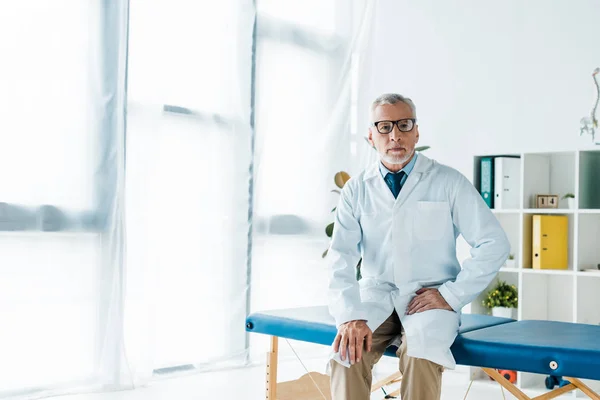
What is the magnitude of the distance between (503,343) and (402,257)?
0.44 m

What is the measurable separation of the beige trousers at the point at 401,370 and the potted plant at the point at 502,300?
1.61 metres

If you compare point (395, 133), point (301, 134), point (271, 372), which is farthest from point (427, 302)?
point (301, 134)

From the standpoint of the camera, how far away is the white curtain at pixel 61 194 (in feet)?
9.74

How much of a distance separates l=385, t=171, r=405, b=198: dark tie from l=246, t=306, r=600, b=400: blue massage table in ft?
1.50

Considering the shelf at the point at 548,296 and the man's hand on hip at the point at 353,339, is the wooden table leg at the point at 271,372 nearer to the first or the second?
the man's hand on hip at the point at 353,339

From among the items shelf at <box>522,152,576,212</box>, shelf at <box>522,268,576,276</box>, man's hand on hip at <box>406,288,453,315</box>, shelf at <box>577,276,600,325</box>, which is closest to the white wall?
shelf at <box>522,152,576,212</box>

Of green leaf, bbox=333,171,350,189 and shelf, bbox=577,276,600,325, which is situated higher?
green leaf, bbox=333,171,350,189

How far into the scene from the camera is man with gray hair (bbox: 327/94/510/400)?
209cm

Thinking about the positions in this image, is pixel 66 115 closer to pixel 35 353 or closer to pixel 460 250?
pixel 35 353

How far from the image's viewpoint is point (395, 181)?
2316 mm

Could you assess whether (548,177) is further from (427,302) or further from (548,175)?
(427,302)

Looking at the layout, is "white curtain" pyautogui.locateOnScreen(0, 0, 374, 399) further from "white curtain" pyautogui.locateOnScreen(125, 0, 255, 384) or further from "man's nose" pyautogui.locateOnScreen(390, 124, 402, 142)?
"man's nose" pyautogui.locateOnScreen(390, 124, 402, 142)

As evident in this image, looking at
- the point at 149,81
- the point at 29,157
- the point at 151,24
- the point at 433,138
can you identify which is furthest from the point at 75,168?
the point at 433,138

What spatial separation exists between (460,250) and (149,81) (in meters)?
2.04
